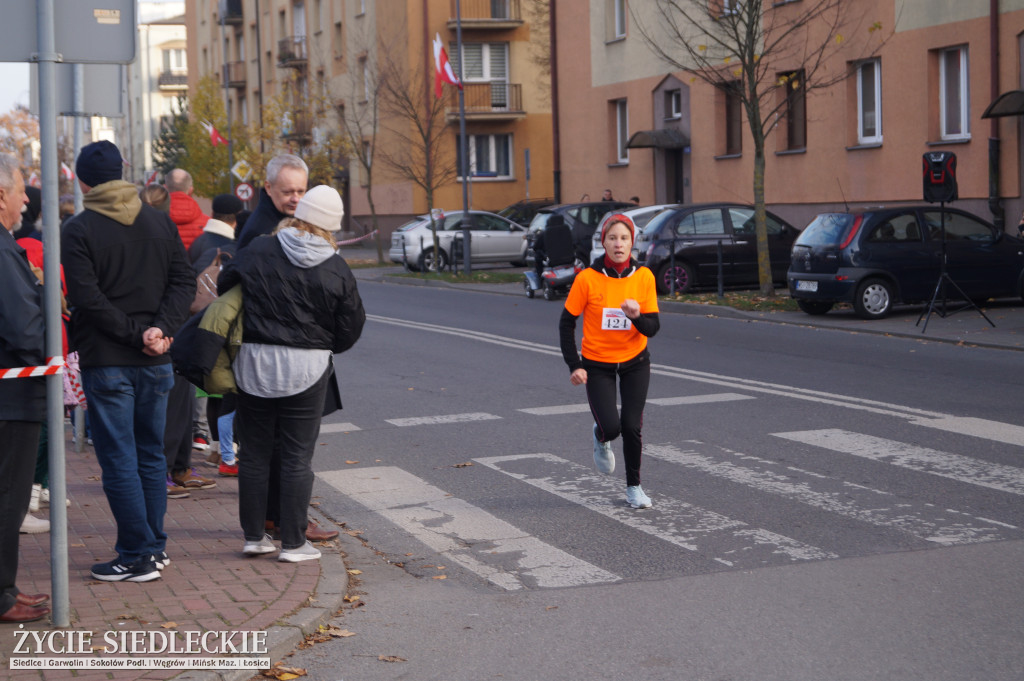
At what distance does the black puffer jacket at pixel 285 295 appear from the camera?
598 centimetres

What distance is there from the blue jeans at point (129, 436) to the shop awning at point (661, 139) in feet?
→ 94.0

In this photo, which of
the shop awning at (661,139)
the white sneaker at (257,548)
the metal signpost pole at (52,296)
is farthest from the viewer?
the shop awning at (661,139)

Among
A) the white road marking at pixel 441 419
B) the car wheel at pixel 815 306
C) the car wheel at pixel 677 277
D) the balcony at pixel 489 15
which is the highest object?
the balcony at pixel 489 15

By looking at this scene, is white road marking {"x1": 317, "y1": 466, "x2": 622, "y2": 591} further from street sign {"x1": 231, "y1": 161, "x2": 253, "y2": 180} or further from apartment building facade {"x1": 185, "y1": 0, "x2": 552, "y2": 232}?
street sign {"x1": 231, "y1": 161, "x2": 253, "y2": 180}

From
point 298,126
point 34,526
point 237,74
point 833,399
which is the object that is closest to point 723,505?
point 34,526

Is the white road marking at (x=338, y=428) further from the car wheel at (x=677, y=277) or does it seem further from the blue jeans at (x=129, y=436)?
the car wheel at (x=677, y=277)

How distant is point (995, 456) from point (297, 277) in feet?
16.7

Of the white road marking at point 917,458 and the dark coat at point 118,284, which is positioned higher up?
the dark coat at point 118,284

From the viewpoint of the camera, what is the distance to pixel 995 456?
8703mm

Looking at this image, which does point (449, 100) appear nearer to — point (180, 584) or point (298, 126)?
point (298, 126)

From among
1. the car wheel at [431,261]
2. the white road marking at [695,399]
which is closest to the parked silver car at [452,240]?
the car wheel at [431,261]

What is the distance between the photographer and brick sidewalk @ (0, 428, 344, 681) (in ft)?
16.9

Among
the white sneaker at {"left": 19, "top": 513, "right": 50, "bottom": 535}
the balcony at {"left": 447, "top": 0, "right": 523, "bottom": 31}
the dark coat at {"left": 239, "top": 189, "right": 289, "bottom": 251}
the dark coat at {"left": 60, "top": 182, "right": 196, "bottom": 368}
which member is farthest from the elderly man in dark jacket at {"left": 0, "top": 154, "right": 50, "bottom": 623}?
the balcony at {"left": 447, "top": 0, "right": 523, "bottom": 31}

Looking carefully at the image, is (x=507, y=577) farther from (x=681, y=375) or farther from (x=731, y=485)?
(x=681, y=375)
